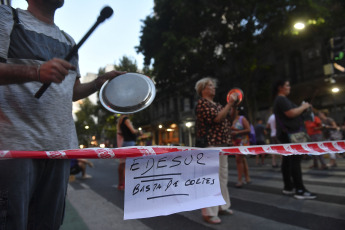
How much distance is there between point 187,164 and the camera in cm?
143

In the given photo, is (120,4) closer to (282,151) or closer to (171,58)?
(282,151)

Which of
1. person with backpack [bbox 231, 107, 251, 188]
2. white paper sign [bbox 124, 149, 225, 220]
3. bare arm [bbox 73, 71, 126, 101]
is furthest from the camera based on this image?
person with backpack [bbox 231, 107, 251, 188]

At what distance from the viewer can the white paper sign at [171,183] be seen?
1319 millimetres

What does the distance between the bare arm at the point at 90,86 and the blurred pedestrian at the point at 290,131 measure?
306 cm

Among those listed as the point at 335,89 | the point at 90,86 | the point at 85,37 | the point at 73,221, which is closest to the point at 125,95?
the point at 90,86

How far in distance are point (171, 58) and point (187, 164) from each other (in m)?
11.3

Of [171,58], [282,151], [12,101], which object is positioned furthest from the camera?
[171,58]

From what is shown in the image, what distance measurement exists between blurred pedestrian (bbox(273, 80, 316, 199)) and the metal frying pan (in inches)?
114

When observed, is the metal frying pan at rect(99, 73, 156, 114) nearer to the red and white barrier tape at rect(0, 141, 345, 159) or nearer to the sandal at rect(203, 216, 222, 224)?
the red and white barrier tape at rect(0, 141, 345, 159)

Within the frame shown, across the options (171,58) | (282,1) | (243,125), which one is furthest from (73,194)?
(282,1)

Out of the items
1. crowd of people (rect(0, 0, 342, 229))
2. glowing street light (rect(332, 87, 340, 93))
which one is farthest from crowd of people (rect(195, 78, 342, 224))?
glowing street light (rect(332, 87, 340, 93))

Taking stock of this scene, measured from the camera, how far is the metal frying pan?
4.61ft

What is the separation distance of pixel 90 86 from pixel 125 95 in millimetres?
212

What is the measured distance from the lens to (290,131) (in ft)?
12.5
